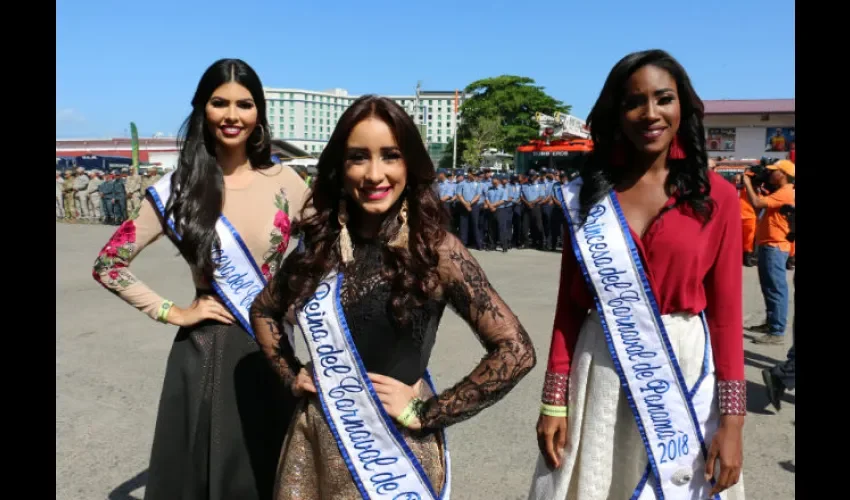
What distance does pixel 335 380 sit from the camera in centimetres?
167

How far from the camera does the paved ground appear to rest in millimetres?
3363

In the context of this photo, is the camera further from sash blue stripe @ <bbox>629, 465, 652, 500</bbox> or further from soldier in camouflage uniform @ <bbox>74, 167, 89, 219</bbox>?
soldier in camouflage uniform @ <bbox>74, 167, 89, 219</bbox>

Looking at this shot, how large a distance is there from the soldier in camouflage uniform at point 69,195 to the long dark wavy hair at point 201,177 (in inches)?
785

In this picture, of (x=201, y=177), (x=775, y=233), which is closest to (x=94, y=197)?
(x=775, y=233)

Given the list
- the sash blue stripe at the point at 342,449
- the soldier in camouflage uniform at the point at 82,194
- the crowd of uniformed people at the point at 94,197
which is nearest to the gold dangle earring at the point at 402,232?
the sash blue stripe at the point at 342,449

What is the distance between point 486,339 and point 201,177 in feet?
3.78

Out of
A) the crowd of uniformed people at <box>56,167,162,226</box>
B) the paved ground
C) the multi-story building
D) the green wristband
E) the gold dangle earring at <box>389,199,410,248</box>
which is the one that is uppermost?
the multi-story building

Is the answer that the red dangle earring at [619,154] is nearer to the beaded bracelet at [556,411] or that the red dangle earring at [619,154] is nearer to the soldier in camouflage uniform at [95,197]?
the beaded bracelet at [556,411]

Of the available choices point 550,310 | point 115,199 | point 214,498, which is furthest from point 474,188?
point 214,498

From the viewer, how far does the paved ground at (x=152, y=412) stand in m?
3.36

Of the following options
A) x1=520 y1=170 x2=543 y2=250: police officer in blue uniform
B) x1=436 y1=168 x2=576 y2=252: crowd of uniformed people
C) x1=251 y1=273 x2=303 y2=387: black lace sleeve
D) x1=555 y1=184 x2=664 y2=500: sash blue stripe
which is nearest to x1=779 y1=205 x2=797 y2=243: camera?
x1=555 y1=184 x2=664 y2=500: sash blue stripe

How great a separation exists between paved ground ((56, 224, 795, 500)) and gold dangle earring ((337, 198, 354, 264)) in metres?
1.89
